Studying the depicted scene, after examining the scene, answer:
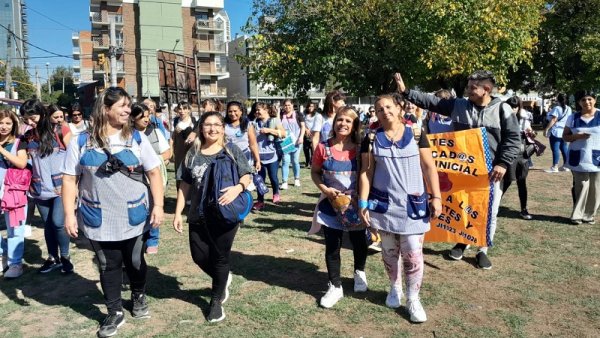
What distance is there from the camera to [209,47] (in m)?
53.8

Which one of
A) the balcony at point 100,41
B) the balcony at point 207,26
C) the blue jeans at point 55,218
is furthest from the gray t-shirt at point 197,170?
the balcony at point 100,41

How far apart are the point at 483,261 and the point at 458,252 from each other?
11.7 inches

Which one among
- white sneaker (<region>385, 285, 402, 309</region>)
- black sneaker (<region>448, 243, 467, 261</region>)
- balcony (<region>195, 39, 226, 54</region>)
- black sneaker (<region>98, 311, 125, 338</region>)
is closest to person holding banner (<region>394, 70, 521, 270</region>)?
black sneaker (<region>448, 243, 467, 261</region>)

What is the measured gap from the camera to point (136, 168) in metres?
3.44

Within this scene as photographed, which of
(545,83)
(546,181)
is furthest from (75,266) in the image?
(545,83)

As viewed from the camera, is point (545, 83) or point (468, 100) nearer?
point (468, 100)

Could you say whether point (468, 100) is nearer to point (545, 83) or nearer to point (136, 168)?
point (136, 168)

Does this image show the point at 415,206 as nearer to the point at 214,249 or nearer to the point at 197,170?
the point at 214,249

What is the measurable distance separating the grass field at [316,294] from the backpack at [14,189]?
730mm

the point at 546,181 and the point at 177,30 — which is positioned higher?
the point at 177,30

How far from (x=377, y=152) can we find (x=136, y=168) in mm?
1785

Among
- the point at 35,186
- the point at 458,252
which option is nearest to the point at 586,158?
the point at 458,252

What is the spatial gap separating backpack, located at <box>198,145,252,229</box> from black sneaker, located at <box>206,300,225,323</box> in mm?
643

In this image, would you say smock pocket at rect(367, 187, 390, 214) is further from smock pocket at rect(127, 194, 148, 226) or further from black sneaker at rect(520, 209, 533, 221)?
black sneaker at rect(520, 209, 533, 221)
